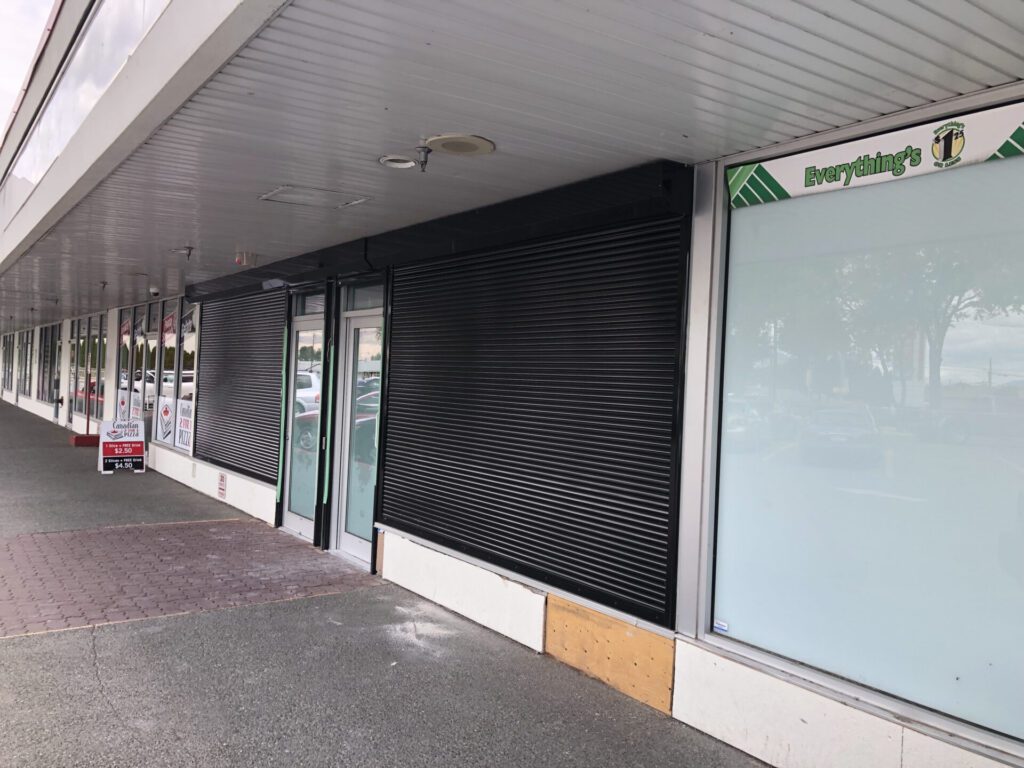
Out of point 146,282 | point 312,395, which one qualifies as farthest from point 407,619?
point 146,282

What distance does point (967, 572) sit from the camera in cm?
311

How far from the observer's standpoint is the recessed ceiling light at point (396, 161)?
14.0 feet

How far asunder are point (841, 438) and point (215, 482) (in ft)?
28.7

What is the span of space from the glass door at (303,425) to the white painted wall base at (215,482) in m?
0.40

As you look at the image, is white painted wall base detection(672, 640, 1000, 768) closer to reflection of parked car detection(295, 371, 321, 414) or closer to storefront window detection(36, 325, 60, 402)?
reflection of parked car detection(295, 371, 321, 414)

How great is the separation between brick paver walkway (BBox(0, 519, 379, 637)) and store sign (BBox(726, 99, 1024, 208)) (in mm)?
4453

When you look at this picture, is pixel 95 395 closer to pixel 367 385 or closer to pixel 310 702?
pixel 367 385

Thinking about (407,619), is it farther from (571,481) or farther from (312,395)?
(312,395)

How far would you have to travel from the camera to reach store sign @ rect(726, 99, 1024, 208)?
9.96 ft

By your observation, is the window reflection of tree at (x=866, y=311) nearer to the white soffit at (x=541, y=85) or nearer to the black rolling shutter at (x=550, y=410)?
the black rolling shutter at (x=550, y=410)

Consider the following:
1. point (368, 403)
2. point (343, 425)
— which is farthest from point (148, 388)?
point (368, 403)

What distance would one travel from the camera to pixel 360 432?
7.41m

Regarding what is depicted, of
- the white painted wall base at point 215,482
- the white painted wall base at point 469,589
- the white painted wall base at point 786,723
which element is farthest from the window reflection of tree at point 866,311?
the white painted wall base at point 215,482

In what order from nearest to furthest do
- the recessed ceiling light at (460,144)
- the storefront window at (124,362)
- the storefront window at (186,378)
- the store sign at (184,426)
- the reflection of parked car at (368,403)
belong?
the recessed ceiling light at (460,144) < the reflection of parked car at (368,403) < the store sign at (184,426) < the storefront window at (186,378) < the storefront window at (124,362)
